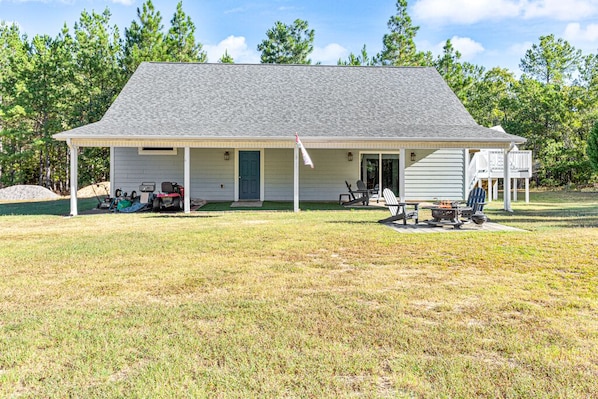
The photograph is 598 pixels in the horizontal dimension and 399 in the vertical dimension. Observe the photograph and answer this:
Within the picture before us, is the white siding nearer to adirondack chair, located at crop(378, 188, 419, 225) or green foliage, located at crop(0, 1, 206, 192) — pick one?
adirondack chair, located at crop(378, 188, 419, 225)

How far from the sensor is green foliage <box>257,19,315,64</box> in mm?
32562

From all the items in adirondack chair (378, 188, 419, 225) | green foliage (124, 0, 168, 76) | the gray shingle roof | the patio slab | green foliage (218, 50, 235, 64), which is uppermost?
green foliage (218, 50, 235, 64)

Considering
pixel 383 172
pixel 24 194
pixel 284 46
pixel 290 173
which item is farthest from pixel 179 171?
pixel 284 46

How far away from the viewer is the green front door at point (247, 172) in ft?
53.0

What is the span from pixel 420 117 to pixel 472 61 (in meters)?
21.6

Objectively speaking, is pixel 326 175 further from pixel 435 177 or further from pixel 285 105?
pixel 435 177

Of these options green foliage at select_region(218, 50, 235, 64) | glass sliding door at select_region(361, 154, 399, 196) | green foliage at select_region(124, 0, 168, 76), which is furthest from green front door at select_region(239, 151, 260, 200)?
green foliage at select_region(218, 50, 235, 64)

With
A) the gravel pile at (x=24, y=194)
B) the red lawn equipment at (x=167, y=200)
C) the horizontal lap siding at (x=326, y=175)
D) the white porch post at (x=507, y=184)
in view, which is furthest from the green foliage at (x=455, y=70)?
the gravel pile at (x=24, y=194)

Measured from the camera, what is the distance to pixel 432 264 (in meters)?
5.53

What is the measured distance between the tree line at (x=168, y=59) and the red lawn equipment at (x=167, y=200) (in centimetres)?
1203

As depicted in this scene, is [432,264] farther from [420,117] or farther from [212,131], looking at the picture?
[420,117]

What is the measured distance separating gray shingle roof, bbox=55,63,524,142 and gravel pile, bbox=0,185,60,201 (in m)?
7.25

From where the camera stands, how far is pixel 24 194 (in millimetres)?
18766

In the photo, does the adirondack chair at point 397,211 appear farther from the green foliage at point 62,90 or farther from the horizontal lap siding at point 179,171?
the green foliage at point 62,90
